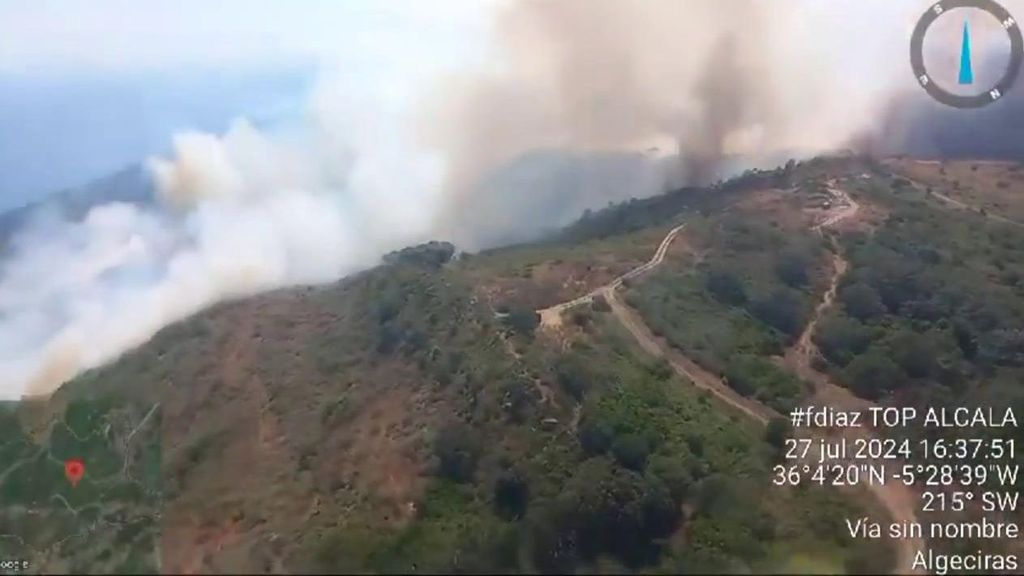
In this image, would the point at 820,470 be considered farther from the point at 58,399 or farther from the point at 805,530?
the point at 58,399

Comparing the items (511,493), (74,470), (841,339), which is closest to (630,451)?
(511,493)

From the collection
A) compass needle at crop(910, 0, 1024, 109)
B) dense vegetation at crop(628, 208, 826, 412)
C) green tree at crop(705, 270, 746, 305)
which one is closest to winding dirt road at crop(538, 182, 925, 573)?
dense vegetation at crop(628, 208, 826, 412)

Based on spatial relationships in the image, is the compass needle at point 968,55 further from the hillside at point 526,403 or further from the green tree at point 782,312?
the green tree at point 782,312

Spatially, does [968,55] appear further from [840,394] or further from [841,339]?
[840,394]

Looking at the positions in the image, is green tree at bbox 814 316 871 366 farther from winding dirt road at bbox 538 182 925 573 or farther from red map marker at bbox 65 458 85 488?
red map marker at bbox 65 458 85 488

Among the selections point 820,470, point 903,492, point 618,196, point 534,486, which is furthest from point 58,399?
point 618,196

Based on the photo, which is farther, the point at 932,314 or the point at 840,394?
the point at 932,314

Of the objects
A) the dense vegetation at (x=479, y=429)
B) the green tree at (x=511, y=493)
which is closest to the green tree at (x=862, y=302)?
the dense vegetation at (x=479, y=429)
